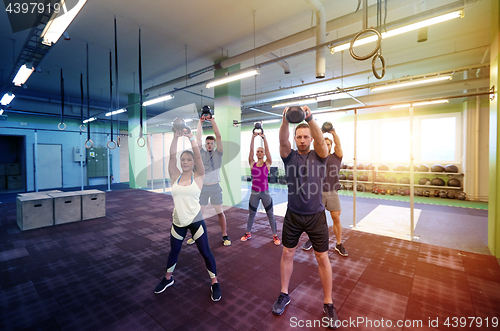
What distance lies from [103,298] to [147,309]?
0.50 meters

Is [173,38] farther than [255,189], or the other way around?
[173,38]

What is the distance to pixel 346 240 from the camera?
11.4 ft

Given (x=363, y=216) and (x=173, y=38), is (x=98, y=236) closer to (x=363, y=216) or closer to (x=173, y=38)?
(x=173, y=38)

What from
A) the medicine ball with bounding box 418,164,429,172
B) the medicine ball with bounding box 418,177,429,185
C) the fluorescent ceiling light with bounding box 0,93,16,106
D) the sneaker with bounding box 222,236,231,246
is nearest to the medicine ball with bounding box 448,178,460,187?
the medicine ball with bounding box 418,177,429,185

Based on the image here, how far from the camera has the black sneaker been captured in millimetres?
1663

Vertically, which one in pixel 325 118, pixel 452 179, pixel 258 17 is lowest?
pixel 452 179

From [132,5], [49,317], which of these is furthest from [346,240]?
[132,5]

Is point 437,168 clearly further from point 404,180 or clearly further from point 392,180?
point 392,180

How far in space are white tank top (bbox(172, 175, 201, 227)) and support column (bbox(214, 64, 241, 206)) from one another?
3741 millimetres

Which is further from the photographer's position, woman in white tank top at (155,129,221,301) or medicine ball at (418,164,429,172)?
medicine ball at (418,164,429,172)

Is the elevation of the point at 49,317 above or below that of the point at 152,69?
below

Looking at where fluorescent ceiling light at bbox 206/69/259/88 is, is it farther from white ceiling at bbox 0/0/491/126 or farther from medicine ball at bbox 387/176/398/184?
medicine ball at bbox 387/176/398/184

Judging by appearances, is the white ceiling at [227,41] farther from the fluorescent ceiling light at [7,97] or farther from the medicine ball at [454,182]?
the medicine ball at [454,182]

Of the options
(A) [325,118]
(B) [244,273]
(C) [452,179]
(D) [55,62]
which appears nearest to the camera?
(B) [244,273]
